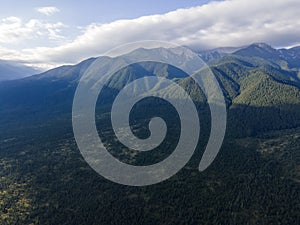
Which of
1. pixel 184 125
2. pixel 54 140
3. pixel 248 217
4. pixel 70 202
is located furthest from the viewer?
pixel 184 125

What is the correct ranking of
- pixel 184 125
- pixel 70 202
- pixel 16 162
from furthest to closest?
pixel 184 125, pixel 16 162, pixel 70 202

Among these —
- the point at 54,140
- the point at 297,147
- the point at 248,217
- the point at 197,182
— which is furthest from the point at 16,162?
the point at 297,147

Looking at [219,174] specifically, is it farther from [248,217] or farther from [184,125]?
[184,125]

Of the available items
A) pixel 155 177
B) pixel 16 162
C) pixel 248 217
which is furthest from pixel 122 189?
pixel 16 162

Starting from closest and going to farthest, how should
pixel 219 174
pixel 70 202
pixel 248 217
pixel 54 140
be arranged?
1. pixel 248 217
2. pixel 70 202
3. pixel 219 174
4. pixel 54 140

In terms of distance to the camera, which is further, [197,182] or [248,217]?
[197,182]

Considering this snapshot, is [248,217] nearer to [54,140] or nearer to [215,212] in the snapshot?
[215,212]

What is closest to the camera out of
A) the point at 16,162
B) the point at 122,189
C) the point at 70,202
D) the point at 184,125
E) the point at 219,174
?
the point at 70,202

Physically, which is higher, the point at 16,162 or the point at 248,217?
the point at 16,162

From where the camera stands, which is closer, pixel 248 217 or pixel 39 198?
pixel 248 217
